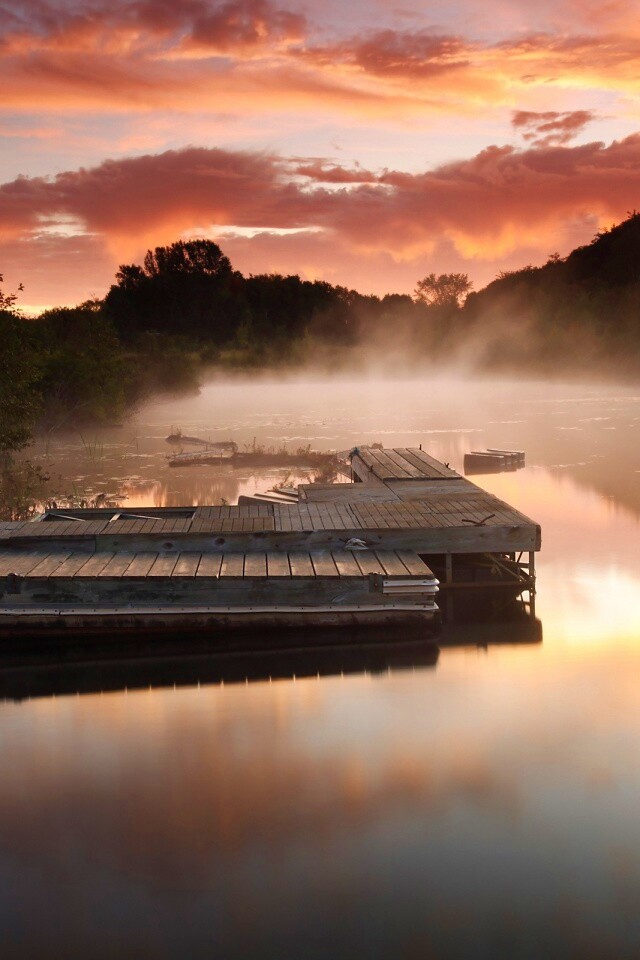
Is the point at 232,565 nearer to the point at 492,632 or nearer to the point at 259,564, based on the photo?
the point at 259,564

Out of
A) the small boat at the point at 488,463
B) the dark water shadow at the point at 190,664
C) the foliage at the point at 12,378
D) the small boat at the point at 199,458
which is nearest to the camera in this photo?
the dark water shadow at the point at 190,664

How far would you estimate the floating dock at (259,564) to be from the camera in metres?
14.1

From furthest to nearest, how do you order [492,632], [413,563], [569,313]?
[569,313] < [413,563] < [492,632]

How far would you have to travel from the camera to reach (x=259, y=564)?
14.9 m

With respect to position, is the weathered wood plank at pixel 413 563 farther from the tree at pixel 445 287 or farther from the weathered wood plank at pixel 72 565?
the tree at pixel 445 287

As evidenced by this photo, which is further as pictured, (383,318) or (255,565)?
(383,318)

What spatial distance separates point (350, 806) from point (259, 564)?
18.7 feet

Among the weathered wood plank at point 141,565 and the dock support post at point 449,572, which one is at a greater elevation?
the weathered wood plank at point 141,565

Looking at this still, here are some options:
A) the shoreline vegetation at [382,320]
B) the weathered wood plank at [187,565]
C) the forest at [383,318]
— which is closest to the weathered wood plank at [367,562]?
the weathered wood plank at [187,565]

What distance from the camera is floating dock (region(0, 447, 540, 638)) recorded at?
14.1 m

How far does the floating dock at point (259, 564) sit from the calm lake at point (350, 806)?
39.1 inches

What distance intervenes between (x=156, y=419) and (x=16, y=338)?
30391mm

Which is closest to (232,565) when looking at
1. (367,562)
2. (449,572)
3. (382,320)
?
(367,562)

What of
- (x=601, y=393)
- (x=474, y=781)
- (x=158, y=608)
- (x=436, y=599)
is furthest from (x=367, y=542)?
(x=601, y=393)
